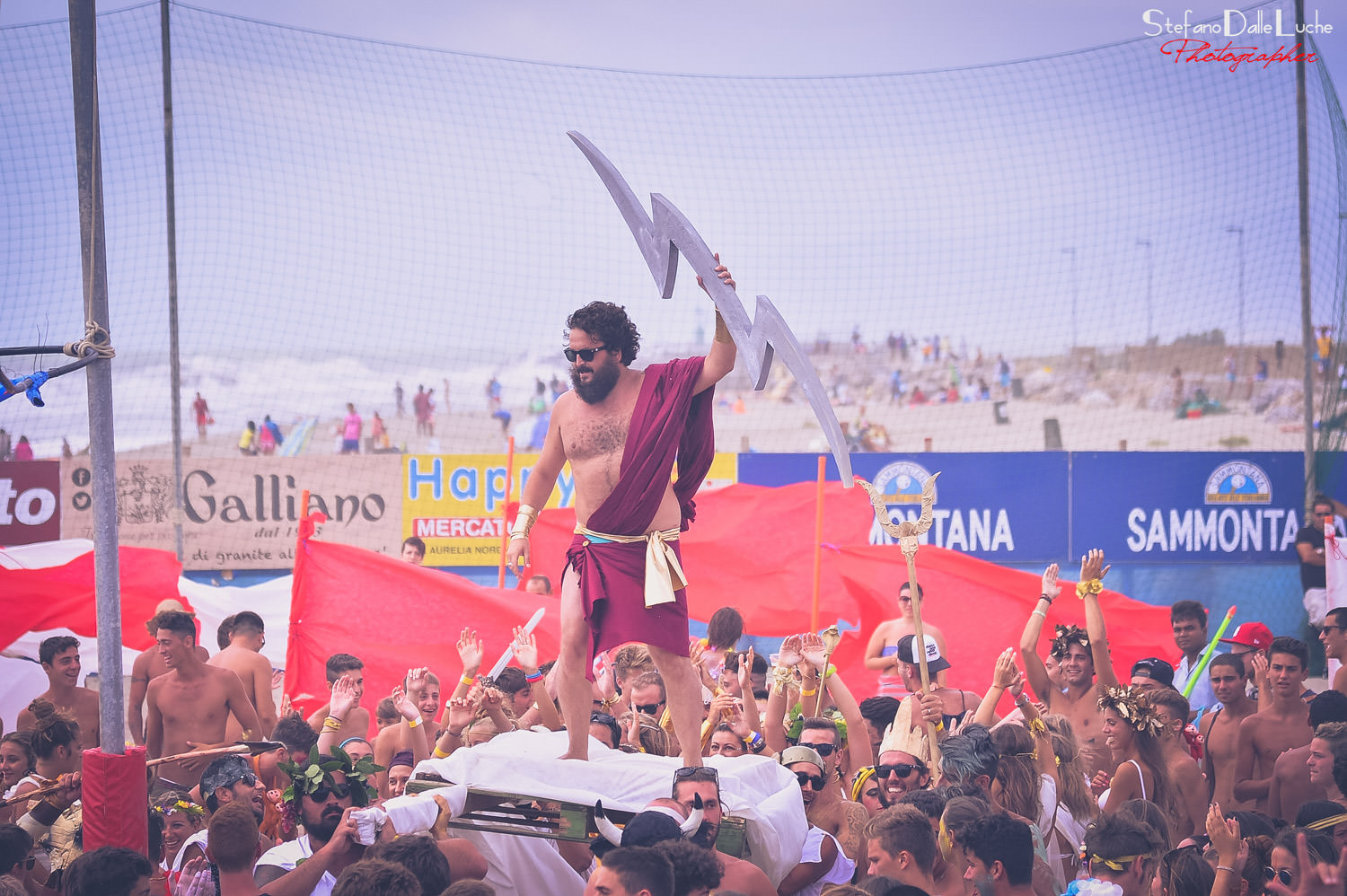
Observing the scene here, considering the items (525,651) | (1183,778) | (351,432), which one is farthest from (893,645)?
(351,432)

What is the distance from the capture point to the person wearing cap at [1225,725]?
6.27 meters

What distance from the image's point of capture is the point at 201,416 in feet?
56.4

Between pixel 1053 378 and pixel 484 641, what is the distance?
61.3 feet

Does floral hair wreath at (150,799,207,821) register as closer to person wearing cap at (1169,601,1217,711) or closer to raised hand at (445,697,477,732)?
raised hand at (445,697,477,732)

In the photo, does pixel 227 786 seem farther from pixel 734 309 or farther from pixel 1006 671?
pixel 1006 671

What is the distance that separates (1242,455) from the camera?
12.3 m

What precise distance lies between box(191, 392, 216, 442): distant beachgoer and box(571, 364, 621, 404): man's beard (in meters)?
13.0

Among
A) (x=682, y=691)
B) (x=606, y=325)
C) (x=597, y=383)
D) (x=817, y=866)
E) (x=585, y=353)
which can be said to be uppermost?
(x=606, y=325)

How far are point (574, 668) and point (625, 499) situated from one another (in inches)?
29.2

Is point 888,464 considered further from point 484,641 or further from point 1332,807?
point 1332,807

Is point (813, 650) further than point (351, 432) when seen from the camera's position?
No

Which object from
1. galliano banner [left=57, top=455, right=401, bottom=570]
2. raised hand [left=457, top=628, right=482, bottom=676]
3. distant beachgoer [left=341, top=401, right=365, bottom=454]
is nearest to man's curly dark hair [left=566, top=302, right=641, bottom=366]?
raised hand [left=457, top=628, right=482, bottom=676]

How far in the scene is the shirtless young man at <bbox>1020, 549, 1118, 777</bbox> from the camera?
663 cm

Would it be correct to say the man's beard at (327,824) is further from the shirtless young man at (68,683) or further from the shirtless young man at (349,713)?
the shirtless young man at (68,683)
